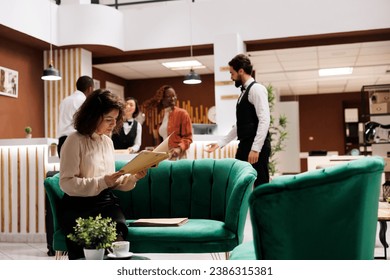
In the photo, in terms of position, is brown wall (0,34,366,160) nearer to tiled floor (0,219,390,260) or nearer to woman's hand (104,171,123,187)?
tiled floor (0,219,390,260)

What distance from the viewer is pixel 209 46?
8.15 m

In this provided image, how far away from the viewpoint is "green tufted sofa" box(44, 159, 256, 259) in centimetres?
284

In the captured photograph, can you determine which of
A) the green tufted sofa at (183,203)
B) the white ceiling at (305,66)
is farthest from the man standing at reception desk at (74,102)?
the white ceiling at (305,66)

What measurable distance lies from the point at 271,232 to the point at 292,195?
116 millimetres

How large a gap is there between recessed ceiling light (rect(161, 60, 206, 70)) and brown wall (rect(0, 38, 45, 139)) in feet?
7.93

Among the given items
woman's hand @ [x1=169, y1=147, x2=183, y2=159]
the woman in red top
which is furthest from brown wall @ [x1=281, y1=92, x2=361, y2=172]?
woman's hand @ [x1=169, y1=147, x2=183, y2=159]

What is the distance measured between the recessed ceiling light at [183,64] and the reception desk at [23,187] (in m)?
4.18

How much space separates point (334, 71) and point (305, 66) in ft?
3.43

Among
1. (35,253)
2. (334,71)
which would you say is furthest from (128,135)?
(334,71)

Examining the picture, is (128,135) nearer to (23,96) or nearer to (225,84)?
(225,84)

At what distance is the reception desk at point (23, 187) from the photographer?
536 centimetres
